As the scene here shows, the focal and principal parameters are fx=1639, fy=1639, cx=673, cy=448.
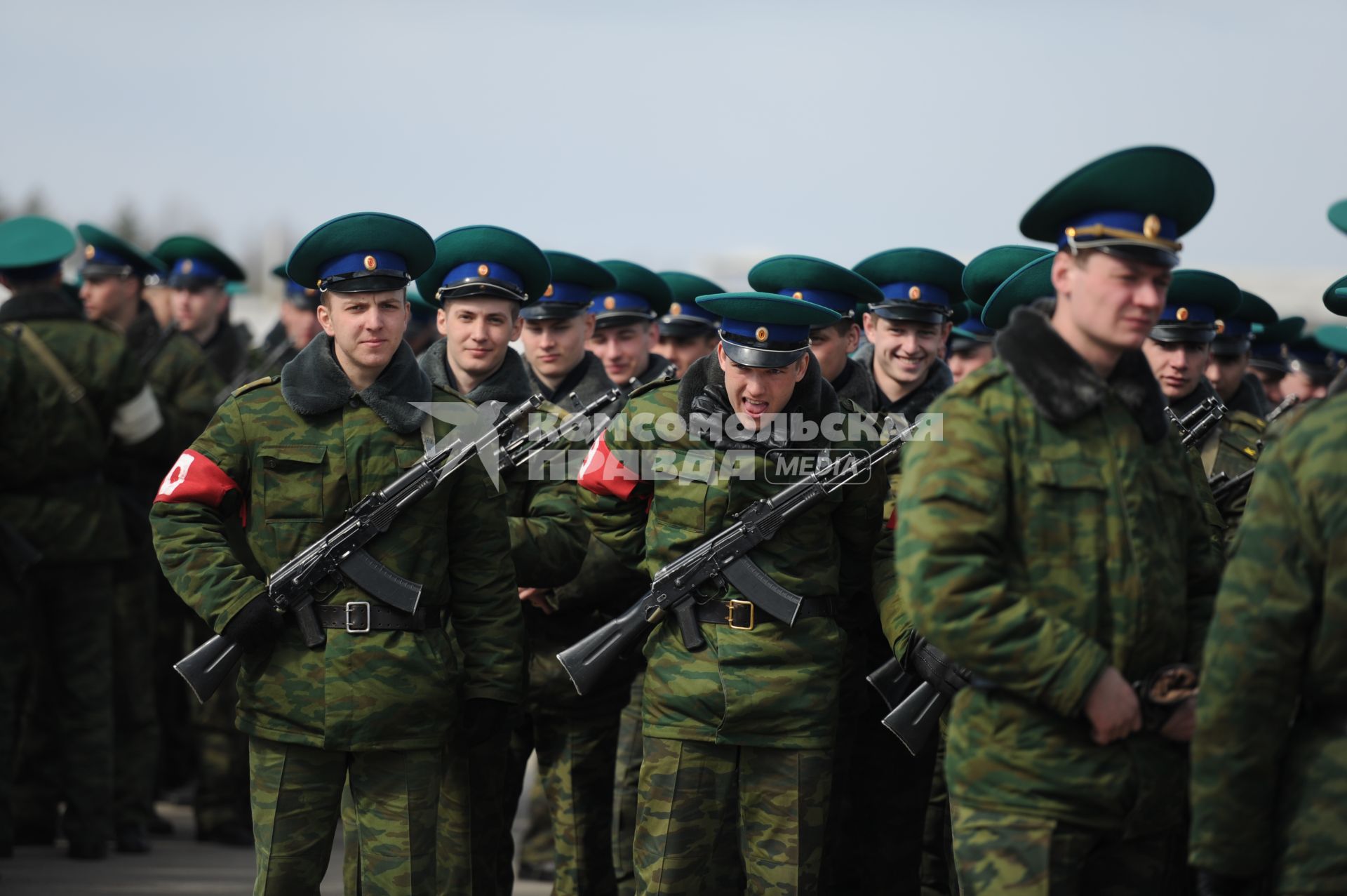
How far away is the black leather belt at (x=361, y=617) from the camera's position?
5055 millimetres

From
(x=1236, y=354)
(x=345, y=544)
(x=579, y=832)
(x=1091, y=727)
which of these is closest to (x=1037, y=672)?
(x=1091, y=727)

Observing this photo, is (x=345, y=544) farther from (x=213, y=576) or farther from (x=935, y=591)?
(x=935, y=591)

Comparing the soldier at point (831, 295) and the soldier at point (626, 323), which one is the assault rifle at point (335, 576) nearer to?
the soldier at point (831, 295)

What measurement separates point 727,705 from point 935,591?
1654mm

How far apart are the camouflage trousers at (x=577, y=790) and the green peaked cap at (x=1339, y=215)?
3.52 metres

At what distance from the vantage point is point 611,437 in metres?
5.81

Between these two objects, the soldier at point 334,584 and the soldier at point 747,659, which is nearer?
the soldier at point 334,584

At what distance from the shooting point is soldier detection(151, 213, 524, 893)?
5004mm

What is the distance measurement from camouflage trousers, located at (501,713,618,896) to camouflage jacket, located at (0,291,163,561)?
2467 mm

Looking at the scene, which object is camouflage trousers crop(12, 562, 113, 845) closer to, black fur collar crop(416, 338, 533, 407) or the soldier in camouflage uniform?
black fur collar crop(416, 338, 533, 407)

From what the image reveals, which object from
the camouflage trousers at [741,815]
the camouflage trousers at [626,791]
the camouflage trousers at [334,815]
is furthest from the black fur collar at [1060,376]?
the camouflage trousers at [626,791]

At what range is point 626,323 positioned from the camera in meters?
8.20

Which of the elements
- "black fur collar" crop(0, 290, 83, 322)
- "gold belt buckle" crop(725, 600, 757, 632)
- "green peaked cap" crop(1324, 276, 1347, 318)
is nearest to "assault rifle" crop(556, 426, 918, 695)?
"gold belt buckle" crop(725, 600, 757, 632)

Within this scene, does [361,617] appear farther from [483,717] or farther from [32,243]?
[32,243]
